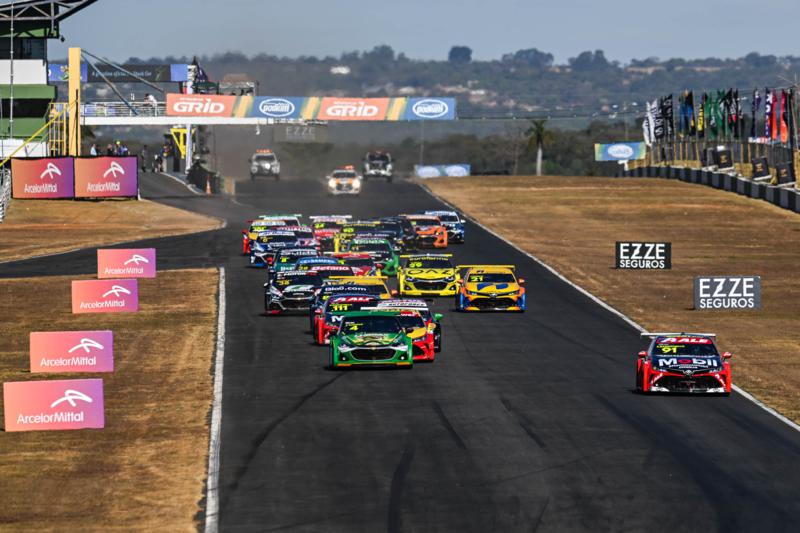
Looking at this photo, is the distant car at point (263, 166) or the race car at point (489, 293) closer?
the race car at point (489, 293)

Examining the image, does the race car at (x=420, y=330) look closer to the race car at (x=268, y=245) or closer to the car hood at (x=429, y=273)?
the car hood at (x=429, y=273)

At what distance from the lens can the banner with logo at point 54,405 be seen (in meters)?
26.2

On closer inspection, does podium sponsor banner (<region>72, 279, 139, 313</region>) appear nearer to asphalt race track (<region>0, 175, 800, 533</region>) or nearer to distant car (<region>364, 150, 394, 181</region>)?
asphalt race track (<region>0, 175, 800, 533</region>)

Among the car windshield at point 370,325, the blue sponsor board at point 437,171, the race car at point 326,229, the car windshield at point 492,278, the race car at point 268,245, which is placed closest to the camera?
the car windshield at point 370,325

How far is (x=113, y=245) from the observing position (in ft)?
243

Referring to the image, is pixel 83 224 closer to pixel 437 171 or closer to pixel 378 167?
pixel 378 167

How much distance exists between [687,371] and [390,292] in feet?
59.2

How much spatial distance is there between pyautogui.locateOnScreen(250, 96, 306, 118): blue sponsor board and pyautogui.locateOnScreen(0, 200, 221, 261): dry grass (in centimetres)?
1743

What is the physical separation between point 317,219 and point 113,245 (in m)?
10.1

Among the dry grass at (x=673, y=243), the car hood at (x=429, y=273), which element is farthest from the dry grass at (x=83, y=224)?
the car hood at (x=429, y=273)

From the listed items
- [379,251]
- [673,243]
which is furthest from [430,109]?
[379,251]

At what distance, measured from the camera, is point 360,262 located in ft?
180

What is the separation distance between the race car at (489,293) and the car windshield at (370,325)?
11.6 metres

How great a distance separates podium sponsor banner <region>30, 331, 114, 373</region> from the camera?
3238 centimetres
